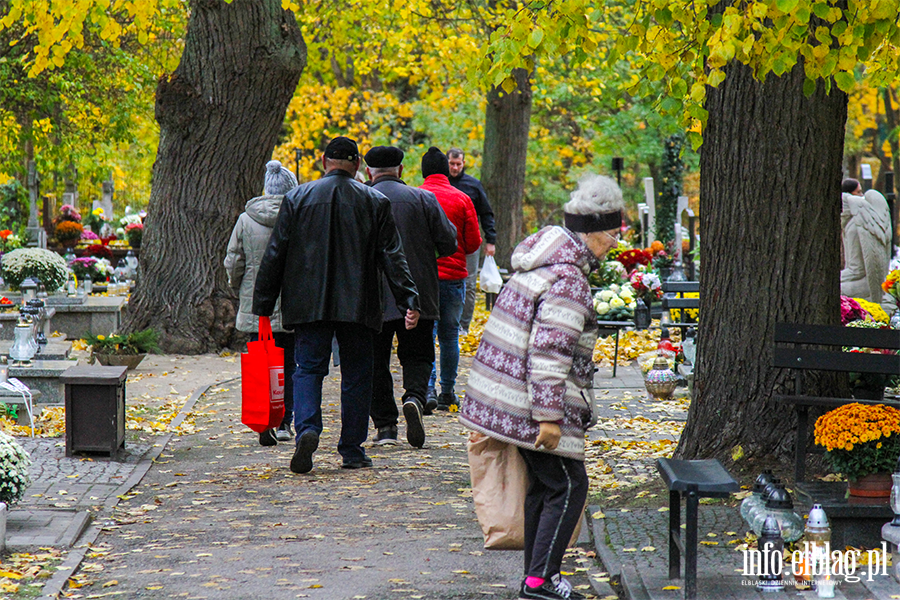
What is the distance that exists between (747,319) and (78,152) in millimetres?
19236

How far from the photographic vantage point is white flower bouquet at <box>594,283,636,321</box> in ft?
42.2

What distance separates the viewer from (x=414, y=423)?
826 cm

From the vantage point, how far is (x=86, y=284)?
17.0m

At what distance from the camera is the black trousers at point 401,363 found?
27.7 feet

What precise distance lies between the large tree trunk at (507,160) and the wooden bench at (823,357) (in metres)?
Answer: 15.9

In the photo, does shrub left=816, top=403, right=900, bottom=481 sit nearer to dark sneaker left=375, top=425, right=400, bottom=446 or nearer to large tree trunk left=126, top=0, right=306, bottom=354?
dark sneaker left=375, top=425, right=400, bottom=446

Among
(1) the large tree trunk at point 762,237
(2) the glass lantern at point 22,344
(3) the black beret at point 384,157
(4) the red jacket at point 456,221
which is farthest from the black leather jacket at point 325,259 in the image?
(2) the glass lantern at point 22,344

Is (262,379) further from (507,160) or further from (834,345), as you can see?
(507,160)

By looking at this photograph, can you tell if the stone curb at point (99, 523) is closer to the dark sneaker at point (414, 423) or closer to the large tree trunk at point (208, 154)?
the dark sneaker at point (414, 423)

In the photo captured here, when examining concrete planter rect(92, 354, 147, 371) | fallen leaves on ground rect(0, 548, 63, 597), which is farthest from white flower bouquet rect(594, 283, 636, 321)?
fallen leaves on ground rect(0, 548, 63, 597)

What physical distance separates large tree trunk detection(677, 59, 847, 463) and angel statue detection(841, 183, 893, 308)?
5885mm

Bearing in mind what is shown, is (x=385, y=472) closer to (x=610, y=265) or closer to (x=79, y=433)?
(x=79, y=433)

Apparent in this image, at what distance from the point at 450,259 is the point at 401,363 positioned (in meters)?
1.31

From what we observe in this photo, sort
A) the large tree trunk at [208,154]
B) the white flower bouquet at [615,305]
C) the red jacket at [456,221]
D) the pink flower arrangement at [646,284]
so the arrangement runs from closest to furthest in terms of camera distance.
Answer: the red jacket at [456,221] < the white flower bouquet at [615,305] < the large tree trunk at [208,154] < the pink flower arrangement at [646,284]
